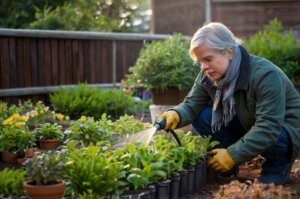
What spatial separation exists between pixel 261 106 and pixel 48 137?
2116mm

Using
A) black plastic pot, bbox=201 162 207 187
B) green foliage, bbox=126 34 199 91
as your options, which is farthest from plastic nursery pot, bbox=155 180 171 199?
green foliage, bbox=126 34 199 91

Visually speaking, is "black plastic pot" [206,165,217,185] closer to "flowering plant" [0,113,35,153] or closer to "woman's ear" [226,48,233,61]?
"woman's ear" [226,48,233,61]

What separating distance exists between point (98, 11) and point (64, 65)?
8570 mm

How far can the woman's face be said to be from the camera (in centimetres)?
359

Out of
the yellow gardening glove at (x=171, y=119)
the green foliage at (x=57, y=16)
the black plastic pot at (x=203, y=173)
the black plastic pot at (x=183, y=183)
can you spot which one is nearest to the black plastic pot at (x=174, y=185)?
the black plastic pot at (x=183, y=183)

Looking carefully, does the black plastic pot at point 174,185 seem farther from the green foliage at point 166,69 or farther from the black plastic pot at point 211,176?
the green foliage at point 166,69

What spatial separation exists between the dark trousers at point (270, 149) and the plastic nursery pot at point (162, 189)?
33.6 inches

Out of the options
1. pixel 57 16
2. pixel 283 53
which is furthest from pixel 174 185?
pixel 57 16

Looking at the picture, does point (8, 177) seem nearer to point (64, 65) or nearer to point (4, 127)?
point (4, 127)

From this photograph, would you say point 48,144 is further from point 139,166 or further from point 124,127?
point 139,166

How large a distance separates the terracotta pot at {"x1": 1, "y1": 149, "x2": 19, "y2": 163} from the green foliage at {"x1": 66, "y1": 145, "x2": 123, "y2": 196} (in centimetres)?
172

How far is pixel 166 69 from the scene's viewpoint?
627 cm

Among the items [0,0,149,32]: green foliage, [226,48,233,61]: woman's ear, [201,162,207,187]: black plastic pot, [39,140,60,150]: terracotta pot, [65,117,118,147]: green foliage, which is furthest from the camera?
[0,0,149,32]: green foliage

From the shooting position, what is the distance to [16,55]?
26.3ft
